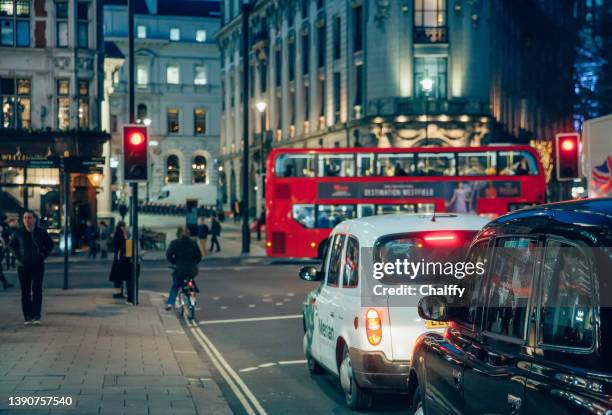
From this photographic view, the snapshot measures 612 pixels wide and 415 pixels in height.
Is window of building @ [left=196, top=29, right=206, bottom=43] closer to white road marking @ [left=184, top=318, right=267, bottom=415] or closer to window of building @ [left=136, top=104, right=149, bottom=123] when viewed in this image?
window of building @ [left=136, top=104, right=149, bottom=123]

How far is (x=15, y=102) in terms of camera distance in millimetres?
42156

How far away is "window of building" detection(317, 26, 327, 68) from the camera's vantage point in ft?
204

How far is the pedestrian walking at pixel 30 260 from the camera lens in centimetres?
1611

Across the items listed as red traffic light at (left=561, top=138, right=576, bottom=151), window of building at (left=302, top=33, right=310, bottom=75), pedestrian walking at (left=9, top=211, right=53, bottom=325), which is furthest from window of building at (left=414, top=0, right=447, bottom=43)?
pedestrian walking at (left=9, top=211, right=53, bottom=325)

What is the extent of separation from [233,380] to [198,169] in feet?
330

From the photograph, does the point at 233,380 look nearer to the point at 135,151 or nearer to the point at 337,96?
the point at 135,151

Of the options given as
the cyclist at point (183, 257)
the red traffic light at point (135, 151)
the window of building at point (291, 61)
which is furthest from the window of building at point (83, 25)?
the window of building at point (291, 61)

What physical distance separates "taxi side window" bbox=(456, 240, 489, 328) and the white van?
8980cm

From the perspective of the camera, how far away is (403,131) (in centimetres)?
5184

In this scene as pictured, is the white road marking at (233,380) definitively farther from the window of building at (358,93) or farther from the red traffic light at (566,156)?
the window of building at (358,93)

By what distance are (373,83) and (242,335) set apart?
37.9m

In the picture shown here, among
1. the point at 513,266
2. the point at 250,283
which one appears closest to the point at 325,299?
the point at 513,266

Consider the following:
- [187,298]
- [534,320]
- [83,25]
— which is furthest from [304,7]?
[534,320]

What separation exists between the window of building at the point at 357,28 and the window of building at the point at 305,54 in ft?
29.4
